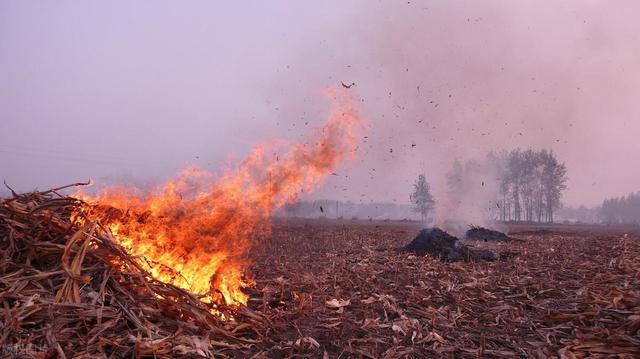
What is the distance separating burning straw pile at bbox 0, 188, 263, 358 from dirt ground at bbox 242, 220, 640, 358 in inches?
37.3

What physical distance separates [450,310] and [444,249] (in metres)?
7.57

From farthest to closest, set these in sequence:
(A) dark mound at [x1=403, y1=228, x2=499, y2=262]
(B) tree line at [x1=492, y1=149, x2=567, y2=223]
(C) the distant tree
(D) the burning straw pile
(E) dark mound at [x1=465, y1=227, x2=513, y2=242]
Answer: (C) the distant tree < (B) tree line at [x1=492, y1=149, x2=567, y2=223] < (E) dark mound at [x1=465, y1=227, x2=513, y2=242] < (A) dark mound at [x1=403, y1=228, x2=499, y2=262] < (D) the burning straw pile

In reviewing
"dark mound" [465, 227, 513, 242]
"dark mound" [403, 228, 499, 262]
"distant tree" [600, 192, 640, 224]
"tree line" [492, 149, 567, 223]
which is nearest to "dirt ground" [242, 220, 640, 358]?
"dark mound" [403, 228, 499, 262]

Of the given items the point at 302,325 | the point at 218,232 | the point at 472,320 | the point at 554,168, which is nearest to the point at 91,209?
the point at 218,232

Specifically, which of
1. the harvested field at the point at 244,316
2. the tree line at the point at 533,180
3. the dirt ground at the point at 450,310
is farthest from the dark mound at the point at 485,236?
the tree line at the point at 533,180

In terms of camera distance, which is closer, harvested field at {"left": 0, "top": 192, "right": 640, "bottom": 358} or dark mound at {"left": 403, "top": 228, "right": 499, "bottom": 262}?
harvested field at {"left": 0, "top": 192, "right": 640, "bottom": 358}

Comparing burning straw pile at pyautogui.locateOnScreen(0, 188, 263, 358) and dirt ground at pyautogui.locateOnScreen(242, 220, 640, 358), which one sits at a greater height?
burning straw pile at pyautogui.locateOnScreen(0, 188, 263, 358)

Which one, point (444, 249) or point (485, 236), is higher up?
point (444, 249)

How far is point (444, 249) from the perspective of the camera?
1448cm

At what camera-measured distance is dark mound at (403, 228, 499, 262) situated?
13648 mm

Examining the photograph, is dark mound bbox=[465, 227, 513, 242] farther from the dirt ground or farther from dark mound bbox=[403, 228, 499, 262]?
the dirt ground

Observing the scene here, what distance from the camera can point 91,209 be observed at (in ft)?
23.3

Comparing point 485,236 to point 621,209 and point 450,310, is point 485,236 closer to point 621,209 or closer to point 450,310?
point 450,310

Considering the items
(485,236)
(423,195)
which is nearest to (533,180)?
(423,195)
